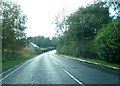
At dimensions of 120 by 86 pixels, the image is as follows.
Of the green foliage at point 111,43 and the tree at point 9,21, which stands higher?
the tree at point 9,21

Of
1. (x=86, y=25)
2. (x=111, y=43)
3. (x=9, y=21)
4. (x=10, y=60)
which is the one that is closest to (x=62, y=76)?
(x=111, y=43)

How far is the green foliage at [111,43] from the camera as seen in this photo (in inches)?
1110

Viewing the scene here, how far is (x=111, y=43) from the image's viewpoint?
28.8 metres

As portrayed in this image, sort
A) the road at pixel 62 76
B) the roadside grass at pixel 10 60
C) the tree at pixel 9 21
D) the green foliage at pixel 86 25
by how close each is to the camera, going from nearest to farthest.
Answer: the road at pixel 62 76, the roadside grass at pixel 10 60, the tree at pixel 9 21, the green foliage at pixel 86 25

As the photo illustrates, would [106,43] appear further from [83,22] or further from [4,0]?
[83,22]

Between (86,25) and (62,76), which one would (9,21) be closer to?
(86,25)

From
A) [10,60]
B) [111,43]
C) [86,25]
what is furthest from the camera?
[86,25]

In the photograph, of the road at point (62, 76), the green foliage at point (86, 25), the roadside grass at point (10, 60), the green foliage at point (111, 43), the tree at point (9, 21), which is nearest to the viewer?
the road at point (62, 76)

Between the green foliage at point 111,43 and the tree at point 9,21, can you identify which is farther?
the tree at point 9,21

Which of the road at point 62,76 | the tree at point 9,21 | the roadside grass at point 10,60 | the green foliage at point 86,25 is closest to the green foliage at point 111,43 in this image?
the road at point 62,76

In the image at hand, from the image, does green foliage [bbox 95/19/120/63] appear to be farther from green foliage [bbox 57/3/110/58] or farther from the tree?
green foliage [bbox 57/3/110/58]

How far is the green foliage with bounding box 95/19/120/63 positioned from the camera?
92.5 ft

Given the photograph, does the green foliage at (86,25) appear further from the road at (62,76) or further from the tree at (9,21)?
the road at (62,76)

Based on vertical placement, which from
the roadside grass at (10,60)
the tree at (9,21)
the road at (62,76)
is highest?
the tree at (9,21)
